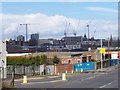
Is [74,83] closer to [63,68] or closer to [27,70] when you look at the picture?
[27,70]

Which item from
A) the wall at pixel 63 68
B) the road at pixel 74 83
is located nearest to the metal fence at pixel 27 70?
the wall at pixel 63 68

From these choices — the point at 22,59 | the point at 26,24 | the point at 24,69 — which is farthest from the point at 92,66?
the point at 26,24

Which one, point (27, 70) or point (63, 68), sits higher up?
point (27, 70)

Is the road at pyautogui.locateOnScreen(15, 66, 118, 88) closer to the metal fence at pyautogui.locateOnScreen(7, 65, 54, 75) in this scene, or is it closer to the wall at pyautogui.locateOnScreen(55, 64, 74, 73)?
the metal fence at pyautogui.locateOnScreen(7, 65, 54, 75)

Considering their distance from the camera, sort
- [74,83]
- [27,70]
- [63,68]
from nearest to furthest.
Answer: [74,83] → [27,70] → [63,68]

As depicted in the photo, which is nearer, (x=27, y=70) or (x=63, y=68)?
(x=27, y=70)

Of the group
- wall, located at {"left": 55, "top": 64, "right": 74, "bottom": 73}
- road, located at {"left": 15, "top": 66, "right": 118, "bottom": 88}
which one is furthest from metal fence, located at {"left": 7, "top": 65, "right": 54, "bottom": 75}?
road, located at {"left": 15, "top": 66, "right": 118, "bottom": 88}

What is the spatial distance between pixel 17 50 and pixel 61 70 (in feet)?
245

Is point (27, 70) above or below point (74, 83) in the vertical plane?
below

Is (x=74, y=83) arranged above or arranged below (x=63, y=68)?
above

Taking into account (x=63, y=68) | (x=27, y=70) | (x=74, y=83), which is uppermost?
(x=74, y=83)

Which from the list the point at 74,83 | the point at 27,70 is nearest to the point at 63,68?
the point at 27,70

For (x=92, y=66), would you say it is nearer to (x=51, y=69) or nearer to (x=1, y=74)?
(x=51, y=69)

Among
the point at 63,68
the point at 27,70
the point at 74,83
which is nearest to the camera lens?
the point at 74,83
